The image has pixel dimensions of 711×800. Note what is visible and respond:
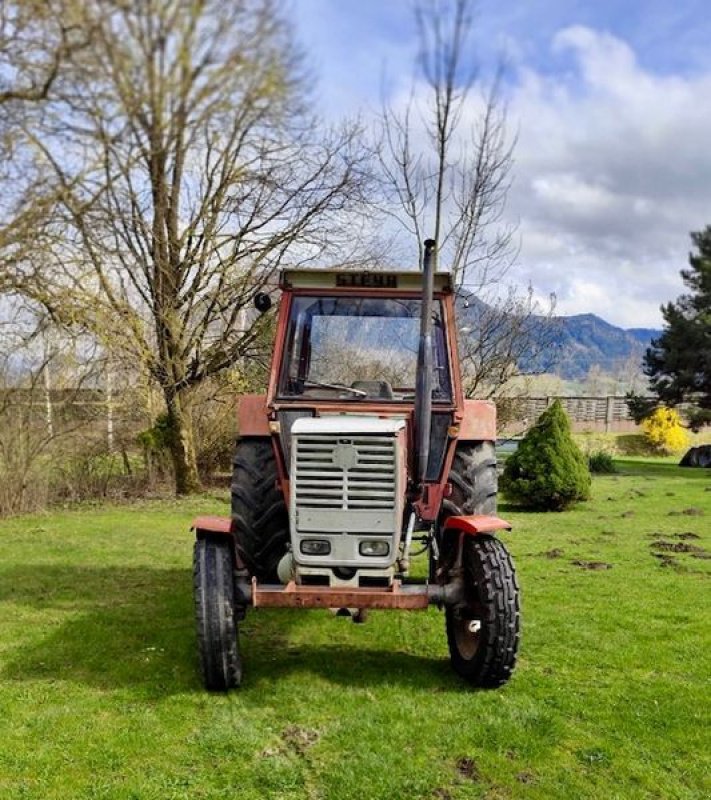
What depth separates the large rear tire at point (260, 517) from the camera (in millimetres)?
5074

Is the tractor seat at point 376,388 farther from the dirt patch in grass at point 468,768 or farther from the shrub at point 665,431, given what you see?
the shrub at point 665,431

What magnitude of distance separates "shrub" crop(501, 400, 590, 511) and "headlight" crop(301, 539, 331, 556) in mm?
9362

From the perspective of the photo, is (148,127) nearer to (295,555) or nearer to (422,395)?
(422,395)

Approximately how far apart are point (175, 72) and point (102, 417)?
12804 millimetres

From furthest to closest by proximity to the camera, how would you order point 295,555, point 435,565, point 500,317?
point 500,317
point 435,565
point 295,555

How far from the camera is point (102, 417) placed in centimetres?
1306

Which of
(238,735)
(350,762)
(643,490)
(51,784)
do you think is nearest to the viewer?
(51,784)

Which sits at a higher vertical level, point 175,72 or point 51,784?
point 175,72

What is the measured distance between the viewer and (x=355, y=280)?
5.30 m

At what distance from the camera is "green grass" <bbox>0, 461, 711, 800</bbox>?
3461 millimetres

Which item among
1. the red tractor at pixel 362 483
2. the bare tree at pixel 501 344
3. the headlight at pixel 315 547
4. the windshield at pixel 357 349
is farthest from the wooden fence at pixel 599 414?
the headlight at pixel 315 547

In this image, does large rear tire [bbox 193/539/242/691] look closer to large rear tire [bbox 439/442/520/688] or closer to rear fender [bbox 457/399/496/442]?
large rear tire [bbox 439/442/520/688]

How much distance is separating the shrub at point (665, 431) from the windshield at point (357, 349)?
2733 centimetres

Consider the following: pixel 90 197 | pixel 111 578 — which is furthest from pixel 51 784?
pixel 111 578
